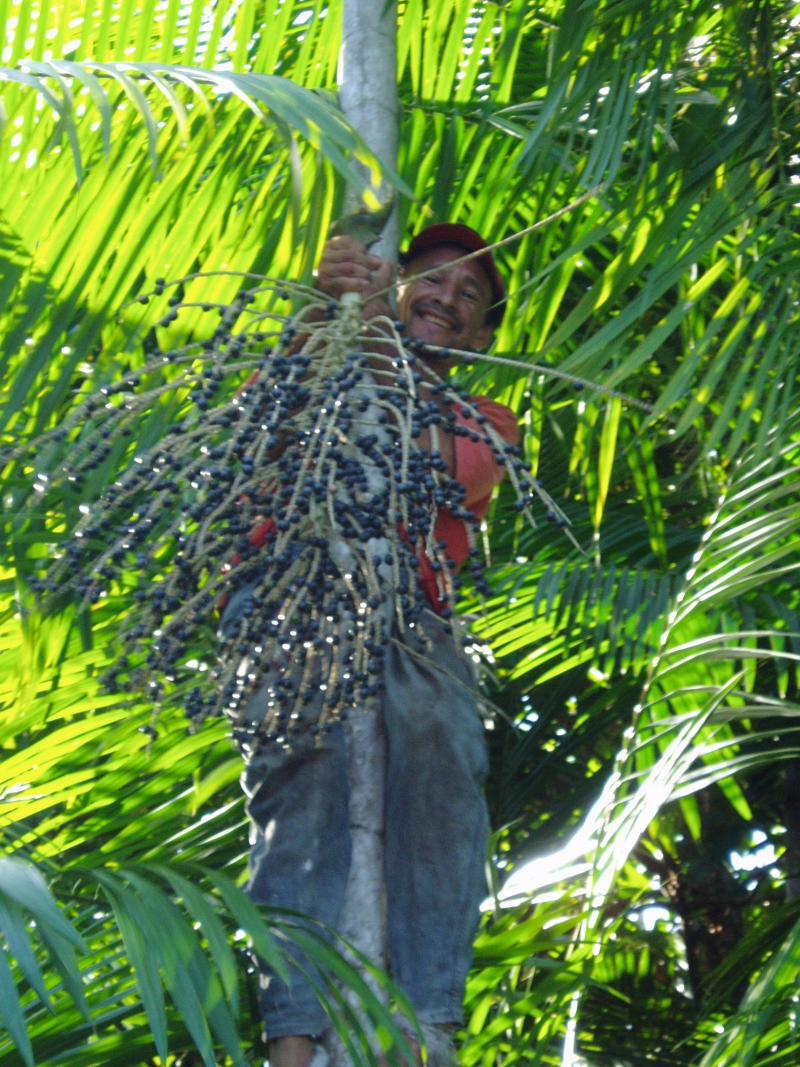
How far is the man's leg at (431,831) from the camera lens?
7.49 ft

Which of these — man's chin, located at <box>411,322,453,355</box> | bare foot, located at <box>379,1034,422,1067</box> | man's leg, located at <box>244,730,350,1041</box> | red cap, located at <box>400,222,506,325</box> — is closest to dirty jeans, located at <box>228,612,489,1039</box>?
man's leg, located at <box>244,730,350,1041</box>

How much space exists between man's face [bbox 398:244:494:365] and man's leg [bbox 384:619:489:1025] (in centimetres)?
59

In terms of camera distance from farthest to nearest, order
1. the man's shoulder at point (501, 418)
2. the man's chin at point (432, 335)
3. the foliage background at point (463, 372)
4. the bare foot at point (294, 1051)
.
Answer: the man's chin at point (432, 335)
the man's shoulder at point (501, 418)
the foliage background at point (463, 372)
the bare foot at point (294, 1051)

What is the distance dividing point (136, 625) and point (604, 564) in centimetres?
220

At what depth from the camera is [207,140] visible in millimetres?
2492

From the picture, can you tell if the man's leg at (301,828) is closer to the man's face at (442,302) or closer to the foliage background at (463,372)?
the foliage background at (463,372)

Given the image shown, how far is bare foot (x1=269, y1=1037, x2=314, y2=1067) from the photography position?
6.94 ft

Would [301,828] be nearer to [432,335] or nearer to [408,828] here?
[408,828]

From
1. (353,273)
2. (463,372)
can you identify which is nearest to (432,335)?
(463,372)

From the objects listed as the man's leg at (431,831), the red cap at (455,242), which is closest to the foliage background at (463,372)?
the red cap at (455,242)

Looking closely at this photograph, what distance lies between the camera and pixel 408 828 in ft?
7.73

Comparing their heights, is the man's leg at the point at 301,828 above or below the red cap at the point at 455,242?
below

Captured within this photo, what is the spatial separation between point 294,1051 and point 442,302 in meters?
1.19

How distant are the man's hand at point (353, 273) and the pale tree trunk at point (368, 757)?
5cm
